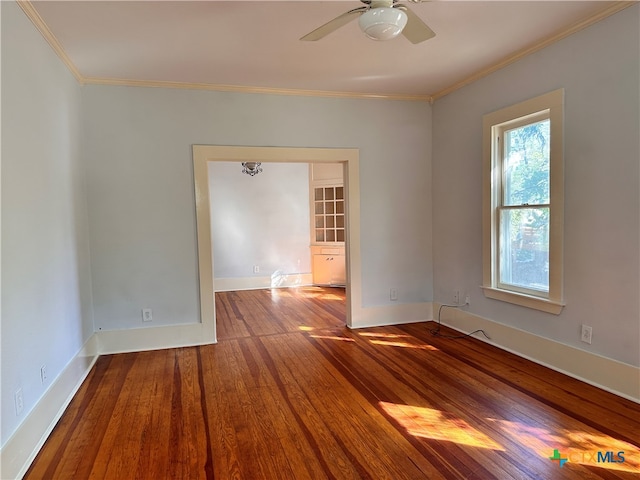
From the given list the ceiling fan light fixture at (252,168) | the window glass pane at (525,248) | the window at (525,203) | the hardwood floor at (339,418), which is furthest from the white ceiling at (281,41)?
the ceiling fan light fixture at (252,168)

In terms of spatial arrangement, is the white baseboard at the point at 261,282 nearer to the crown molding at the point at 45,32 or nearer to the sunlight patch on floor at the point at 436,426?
the crown molding at the point at 45,32

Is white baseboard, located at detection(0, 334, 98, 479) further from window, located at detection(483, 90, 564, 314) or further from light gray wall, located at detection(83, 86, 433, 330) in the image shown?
window, located at detection(483, 90, 564, 314)

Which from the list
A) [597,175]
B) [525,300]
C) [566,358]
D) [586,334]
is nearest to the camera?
[597,175]

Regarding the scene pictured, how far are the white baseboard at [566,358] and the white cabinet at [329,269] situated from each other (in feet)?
11.1

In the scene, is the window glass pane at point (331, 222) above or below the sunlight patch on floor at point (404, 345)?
above

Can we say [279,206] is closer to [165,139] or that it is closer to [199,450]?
[165,139]

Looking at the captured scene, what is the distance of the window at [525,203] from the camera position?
9.76ft

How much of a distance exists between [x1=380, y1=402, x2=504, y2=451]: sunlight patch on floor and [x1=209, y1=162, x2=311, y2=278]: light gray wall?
5.07 metres

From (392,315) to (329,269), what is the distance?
2.93 metres

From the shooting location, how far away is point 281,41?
2.89 metres

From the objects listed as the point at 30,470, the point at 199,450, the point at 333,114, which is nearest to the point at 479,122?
the point at 333,114

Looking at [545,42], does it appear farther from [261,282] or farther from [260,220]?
[261,282]

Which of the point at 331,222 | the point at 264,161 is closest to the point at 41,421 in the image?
the point at 264,161

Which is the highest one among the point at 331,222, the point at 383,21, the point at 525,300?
the point at 383,21
